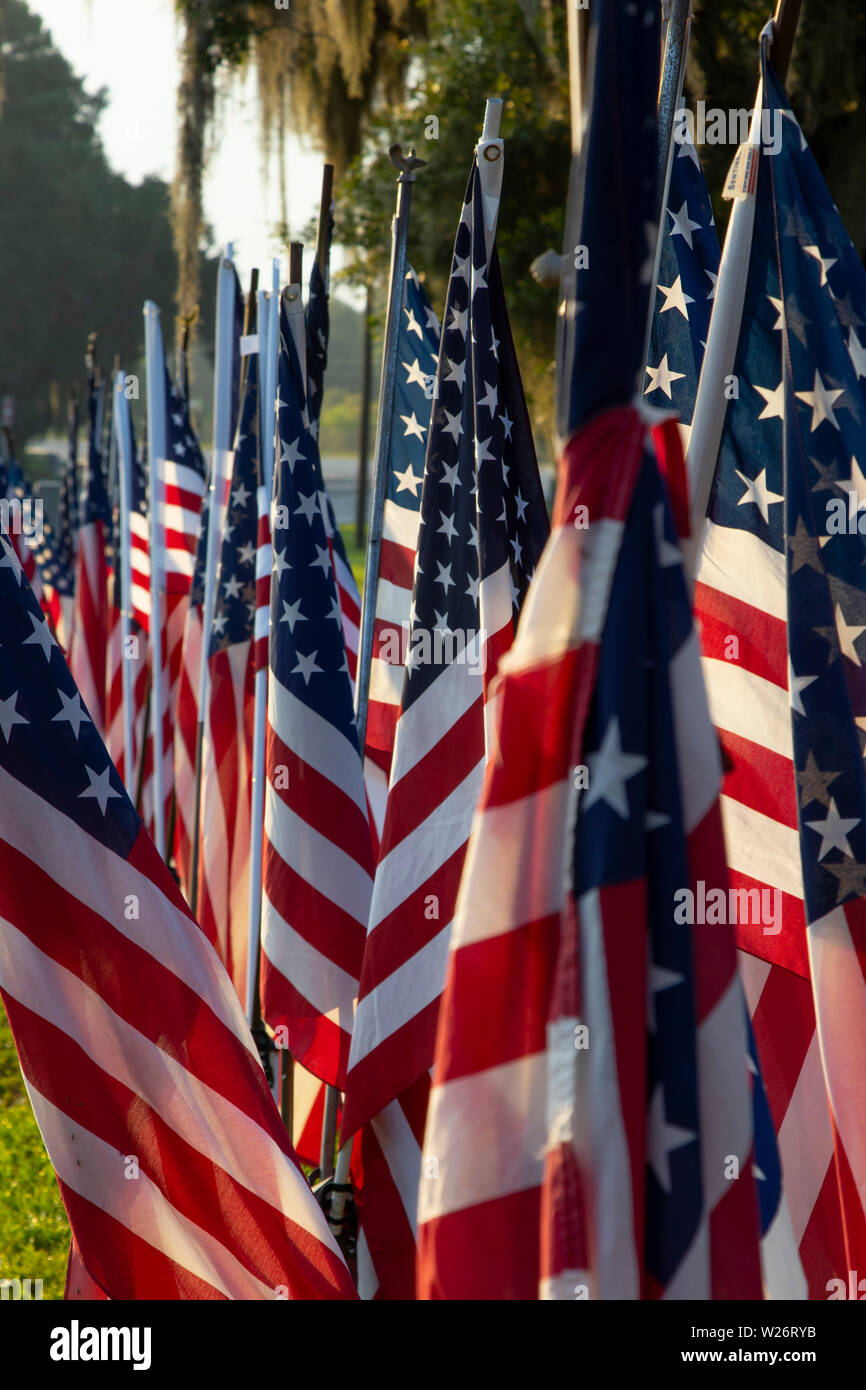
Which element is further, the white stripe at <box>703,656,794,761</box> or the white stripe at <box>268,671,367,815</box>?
the white stripe at <box>268,671,367,815</box>

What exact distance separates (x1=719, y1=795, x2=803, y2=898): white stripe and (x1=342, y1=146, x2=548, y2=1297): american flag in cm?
66

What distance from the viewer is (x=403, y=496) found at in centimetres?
500

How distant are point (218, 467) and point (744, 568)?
3.91 m

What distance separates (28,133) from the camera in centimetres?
4100

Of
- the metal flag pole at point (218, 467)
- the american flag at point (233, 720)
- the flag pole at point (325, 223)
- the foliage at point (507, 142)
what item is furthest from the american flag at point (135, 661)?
the flag pole at point (325, 223)

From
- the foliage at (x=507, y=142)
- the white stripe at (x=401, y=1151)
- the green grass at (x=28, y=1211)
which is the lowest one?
the green grass at (x=28, y=1211)

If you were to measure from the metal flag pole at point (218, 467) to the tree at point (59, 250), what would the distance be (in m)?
34.7

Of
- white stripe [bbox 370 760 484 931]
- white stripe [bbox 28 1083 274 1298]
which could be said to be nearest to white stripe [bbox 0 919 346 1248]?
white stripe [bbox 28 1083 274 1298]

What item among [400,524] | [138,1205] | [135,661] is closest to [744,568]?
[138,1205]

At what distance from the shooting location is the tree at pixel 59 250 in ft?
132

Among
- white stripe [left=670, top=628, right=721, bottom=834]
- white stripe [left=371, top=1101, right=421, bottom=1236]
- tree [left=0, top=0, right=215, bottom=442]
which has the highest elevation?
tree [left=0, top=0, right=215, bottom=442]

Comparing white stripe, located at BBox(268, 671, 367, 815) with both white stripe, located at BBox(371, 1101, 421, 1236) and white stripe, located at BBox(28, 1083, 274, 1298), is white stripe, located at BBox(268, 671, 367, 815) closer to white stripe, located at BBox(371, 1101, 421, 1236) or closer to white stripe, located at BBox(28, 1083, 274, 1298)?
white stripe, located at BBox(371, 1101, 421, 1236)

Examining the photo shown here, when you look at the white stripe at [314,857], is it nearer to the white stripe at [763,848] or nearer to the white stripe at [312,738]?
the white stripe at [312,738]

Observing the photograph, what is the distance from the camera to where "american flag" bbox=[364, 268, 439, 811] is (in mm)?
4844
